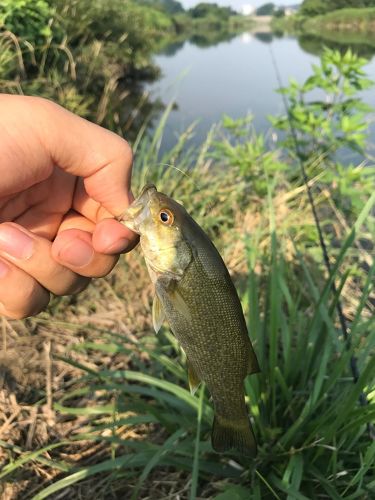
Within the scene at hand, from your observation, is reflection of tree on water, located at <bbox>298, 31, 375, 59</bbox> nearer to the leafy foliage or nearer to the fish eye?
the leafy foliage

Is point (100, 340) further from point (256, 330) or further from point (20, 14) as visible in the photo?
point (20, 14)

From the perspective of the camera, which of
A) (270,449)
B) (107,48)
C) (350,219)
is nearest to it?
(270,449)

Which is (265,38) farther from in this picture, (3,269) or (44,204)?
(3,269)

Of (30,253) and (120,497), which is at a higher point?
(30,253)

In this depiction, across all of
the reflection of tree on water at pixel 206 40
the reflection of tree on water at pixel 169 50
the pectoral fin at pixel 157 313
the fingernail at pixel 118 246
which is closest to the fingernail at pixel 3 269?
the fingernail at pixel 118 246

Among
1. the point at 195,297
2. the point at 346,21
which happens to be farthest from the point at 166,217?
the point at 346,21

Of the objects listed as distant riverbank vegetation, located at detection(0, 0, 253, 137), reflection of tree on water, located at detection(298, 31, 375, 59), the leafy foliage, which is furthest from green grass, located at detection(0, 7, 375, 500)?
reflection of tree on water, located at detection(298, 31, 375, 59)

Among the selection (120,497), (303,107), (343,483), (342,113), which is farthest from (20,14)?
(343,483)

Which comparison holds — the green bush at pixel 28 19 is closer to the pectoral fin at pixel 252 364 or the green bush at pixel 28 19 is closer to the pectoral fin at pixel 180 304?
the pectoral fin at pixel 180 304
